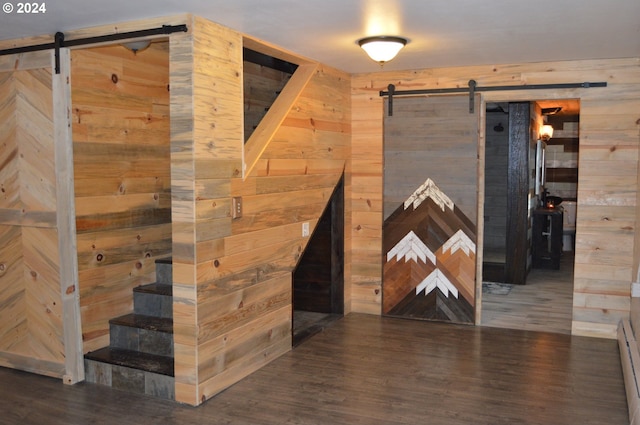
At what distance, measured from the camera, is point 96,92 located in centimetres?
420

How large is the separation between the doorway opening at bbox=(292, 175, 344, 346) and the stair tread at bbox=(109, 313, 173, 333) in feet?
5.25

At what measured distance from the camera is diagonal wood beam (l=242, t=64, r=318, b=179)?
4.14m

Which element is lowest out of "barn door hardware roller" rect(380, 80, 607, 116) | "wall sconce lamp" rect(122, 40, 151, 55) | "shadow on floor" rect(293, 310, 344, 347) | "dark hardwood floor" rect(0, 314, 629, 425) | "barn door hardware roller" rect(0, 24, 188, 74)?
"dark hardwood floor" rect(0, 314, 629, 425)

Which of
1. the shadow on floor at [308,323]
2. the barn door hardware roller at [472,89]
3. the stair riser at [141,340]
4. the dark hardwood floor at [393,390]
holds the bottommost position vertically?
the dark hardwood floor at [393,390]

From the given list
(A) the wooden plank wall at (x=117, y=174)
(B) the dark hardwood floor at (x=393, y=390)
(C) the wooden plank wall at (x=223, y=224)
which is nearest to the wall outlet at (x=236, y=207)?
(C) the wooden plank wall at (x=223, y=224)

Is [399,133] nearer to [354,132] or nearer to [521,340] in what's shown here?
[354,132]

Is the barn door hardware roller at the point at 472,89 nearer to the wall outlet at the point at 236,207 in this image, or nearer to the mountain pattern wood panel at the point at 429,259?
the mountain pattern wood panel at the point at 429,259

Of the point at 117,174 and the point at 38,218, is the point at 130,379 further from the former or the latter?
the point at 117,174

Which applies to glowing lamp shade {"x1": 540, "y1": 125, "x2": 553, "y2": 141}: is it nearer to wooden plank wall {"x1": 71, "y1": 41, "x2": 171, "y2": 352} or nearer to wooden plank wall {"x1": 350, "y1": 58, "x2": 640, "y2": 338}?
wooden plank wall {"x1": 350, "y1": 58, "x2": 640, "y2": 338}

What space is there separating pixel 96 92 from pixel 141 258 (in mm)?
1317

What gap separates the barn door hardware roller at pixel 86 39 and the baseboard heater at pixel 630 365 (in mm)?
3318

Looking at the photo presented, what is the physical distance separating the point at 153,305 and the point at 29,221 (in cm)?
105

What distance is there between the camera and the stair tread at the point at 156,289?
4430 mm

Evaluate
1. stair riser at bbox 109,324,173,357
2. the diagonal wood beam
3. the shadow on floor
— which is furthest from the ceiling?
the shadow on floor
